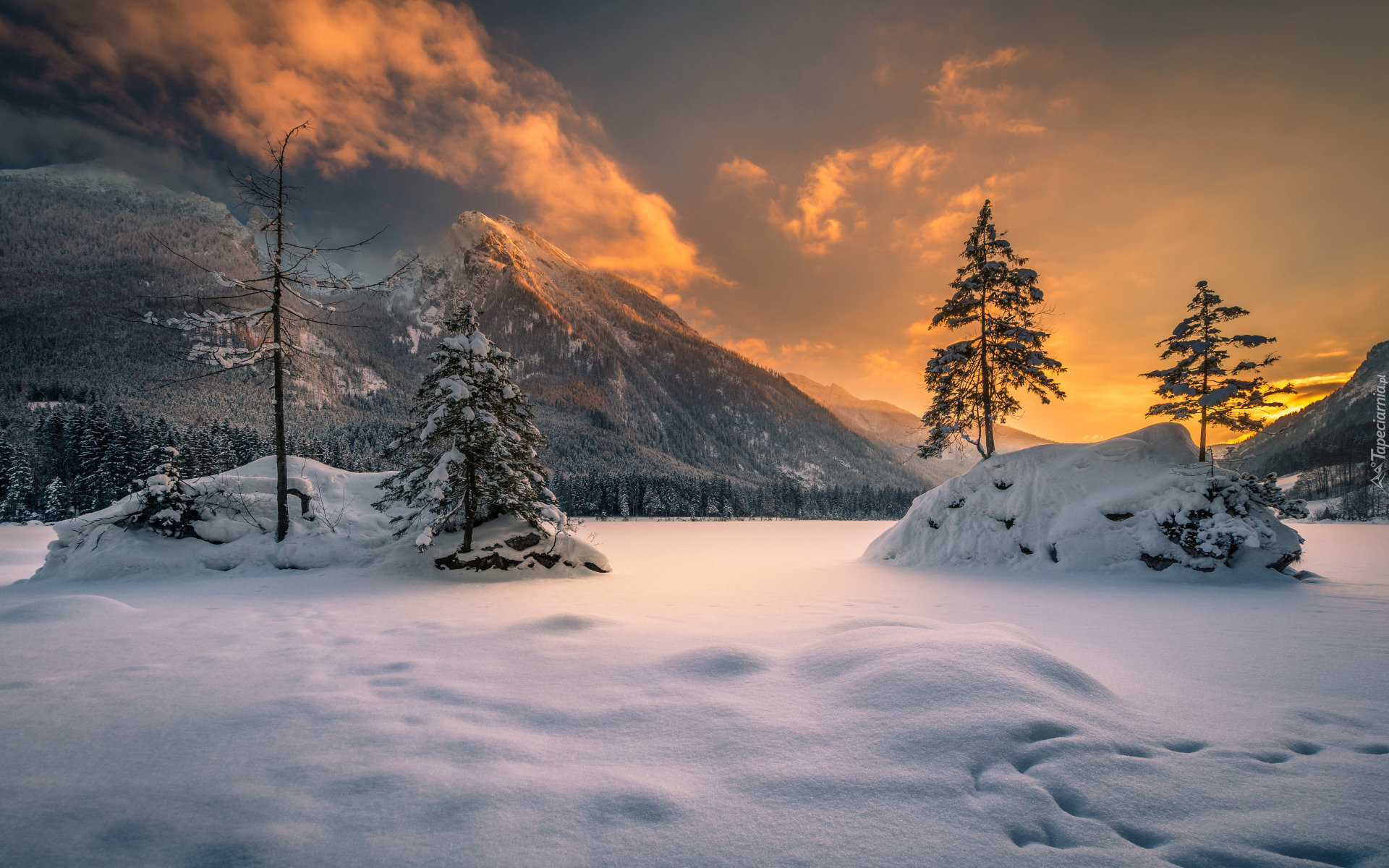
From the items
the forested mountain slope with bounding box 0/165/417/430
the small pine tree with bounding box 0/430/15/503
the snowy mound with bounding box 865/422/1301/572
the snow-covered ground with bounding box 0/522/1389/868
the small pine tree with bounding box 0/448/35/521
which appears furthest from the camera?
the forested mountain slope with bounding box 0/165/417/430

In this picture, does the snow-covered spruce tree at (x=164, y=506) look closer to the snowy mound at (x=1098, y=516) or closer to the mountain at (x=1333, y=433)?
the snowy mound at (x=1098, y=516)

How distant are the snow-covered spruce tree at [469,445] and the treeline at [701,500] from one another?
6593cm

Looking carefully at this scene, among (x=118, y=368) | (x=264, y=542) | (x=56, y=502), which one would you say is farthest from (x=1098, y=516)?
(x=118, y=368)

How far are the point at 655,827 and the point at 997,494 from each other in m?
15.4

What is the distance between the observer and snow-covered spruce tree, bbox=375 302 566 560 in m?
11.6

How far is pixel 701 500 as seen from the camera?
88.1 meters

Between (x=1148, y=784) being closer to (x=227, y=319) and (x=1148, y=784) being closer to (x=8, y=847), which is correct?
(x=8, y=847)

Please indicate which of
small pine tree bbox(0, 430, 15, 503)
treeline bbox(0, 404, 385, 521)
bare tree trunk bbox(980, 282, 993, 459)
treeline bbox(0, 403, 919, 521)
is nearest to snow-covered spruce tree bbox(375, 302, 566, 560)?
treeline bbox(0, 403, 919, 521)

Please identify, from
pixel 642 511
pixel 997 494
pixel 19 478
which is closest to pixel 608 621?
pixel 997 494

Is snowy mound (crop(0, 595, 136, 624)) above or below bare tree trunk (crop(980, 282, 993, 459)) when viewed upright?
below

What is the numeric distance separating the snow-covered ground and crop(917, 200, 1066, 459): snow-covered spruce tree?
36.5 ft

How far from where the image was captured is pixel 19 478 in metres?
40.0

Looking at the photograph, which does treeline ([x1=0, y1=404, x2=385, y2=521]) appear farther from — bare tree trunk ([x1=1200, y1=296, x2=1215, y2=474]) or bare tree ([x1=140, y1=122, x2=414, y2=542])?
bare tree trunk ([x1=1200, y1=296, x2=1215, y2=474])

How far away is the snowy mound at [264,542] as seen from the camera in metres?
10.5
